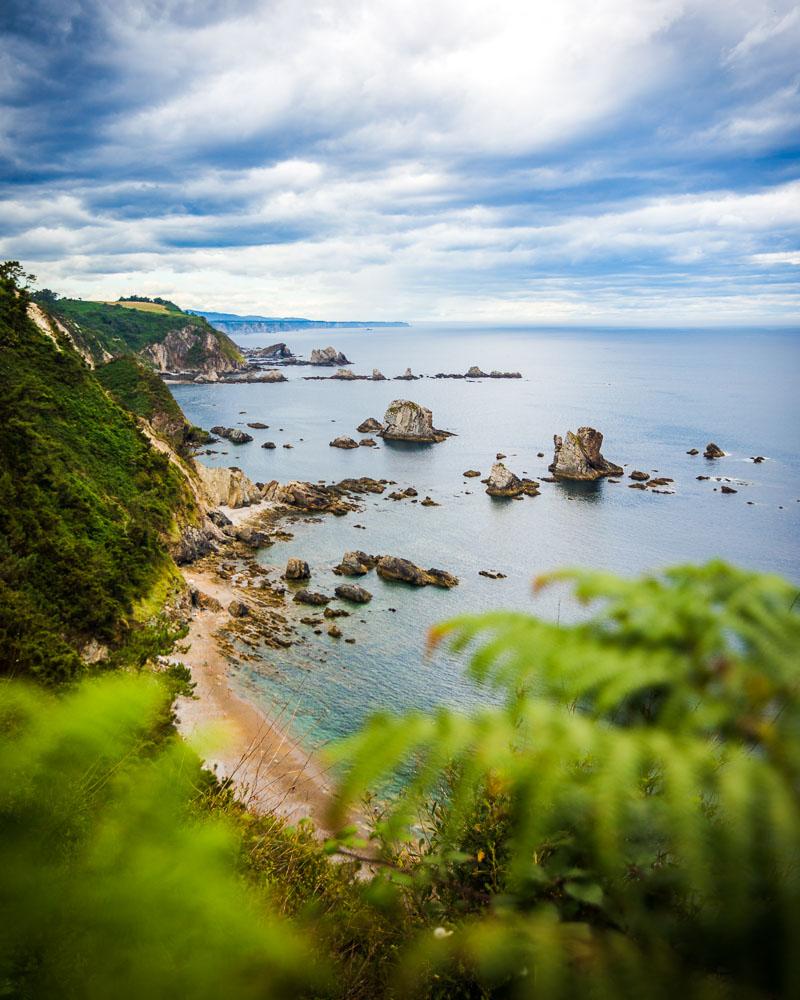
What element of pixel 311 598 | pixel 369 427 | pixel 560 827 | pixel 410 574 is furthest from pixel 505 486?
pixel 560 827

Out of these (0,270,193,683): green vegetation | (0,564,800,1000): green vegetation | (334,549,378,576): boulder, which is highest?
(0,564,800,1000): green vegetation

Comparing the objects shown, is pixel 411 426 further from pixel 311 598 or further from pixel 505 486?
pixel 311 598

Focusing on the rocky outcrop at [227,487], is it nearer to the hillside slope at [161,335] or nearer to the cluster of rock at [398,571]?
the cluster of rock at [398,571]

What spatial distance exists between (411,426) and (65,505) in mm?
66520

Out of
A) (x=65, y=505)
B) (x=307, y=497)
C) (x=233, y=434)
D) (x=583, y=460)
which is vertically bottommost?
(x=307, y=497)

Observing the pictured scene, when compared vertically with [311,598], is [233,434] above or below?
above

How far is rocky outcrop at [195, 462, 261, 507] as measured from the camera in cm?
5428

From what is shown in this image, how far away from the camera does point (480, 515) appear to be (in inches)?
2255

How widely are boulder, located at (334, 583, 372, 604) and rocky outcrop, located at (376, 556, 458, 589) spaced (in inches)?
129

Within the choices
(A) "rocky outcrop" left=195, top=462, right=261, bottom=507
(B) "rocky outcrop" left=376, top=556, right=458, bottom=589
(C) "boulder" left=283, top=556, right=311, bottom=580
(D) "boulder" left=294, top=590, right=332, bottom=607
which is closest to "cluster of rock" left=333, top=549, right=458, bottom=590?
(B) "rocky outcrop" left=376, top=556, right=458, bottom=589

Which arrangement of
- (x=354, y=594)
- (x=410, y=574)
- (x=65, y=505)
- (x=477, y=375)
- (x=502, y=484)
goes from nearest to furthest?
(x=65, y=505), (x=354, y=594), (x=410, y=574), (x=502, y=484), (x=477, y=375)

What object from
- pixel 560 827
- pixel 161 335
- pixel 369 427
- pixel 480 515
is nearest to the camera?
pixel 560 827

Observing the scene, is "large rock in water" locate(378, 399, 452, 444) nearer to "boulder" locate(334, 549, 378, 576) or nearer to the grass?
"boulder" locate(334, 549, 378, 576)

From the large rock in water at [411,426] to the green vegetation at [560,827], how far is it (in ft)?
285
